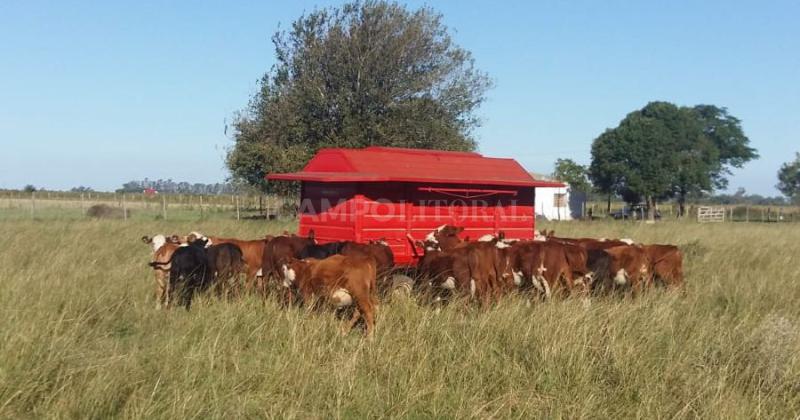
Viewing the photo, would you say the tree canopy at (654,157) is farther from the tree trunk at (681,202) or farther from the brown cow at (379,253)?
the brown cow at (379,253)

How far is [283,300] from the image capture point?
29.5 feet

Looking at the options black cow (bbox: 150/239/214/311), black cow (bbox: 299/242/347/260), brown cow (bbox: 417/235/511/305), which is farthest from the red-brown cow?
black cow (bbox: 150/239/214/311)

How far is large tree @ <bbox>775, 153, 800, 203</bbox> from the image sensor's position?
297ft

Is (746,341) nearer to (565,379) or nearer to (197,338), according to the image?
(565,379)

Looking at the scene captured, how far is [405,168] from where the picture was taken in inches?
467

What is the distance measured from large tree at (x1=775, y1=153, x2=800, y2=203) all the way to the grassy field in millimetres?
92214

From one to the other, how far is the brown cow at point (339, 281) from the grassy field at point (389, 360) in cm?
34

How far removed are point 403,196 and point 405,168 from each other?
0.68 m

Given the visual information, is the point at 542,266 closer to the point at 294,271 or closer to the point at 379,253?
the point at 379,253

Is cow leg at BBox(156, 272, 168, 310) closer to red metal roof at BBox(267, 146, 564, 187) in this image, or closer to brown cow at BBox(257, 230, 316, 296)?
brown cow at BBox(257, 230, 316, 296)

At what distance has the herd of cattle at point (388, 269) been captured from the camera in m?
8.77

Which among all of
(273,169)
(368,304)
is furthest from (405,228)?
(273,169)

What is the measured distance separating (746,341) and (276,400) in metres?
4.95

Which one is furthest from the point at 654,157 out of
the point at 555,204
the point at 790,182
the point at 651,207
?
the point at 790,182
